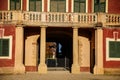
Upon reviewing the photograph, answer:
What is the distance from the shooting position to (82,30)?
35.7 meters

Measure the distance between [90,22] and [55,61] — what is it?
640 centimetres

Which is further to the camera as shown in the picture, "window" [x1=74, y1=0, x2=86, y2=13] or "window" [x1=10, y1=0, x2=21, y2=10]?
"window" [x1=74, y1=0, x2=86, y2=13]

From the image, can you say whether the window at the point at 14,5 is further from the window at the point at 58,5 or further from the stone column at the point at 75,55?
the stone column at the point at 75,55

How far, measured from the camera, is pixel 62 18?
3309 cm

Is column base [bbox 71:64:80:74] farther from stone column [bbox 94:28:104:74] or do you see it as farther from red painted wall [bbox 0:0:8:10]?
red painted wall [bbox 0:0:8:10]

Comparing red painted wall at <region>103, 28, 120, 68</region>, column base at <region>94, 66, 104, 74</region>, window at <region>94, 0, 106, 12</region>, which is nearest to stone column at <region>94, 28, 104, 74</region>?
column base at <region>94, 66, 104, 74</region>

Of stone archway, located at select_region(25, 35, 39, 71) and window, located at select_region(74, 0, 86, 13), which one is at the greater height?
window, located at select_region(74, 0, 86, 13)

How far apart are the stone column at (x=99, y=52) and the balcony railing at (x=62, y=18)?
101 cm

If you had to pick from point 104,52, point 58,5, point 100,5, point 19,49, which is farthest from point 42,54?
point 100,5

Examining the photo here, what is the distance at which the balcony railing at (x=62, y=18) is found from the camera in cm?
3225

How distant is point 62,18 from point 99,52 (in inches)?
184

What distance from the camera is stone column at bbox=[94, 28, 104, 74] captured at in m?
32.2

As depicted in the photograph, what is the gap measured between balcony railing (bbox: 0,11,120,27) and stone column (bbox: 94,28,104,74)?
1.01 metres

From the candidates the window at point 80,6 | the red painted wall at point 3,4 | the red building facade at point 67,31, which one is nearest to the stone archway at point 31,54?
the red building facade at point 67,31
